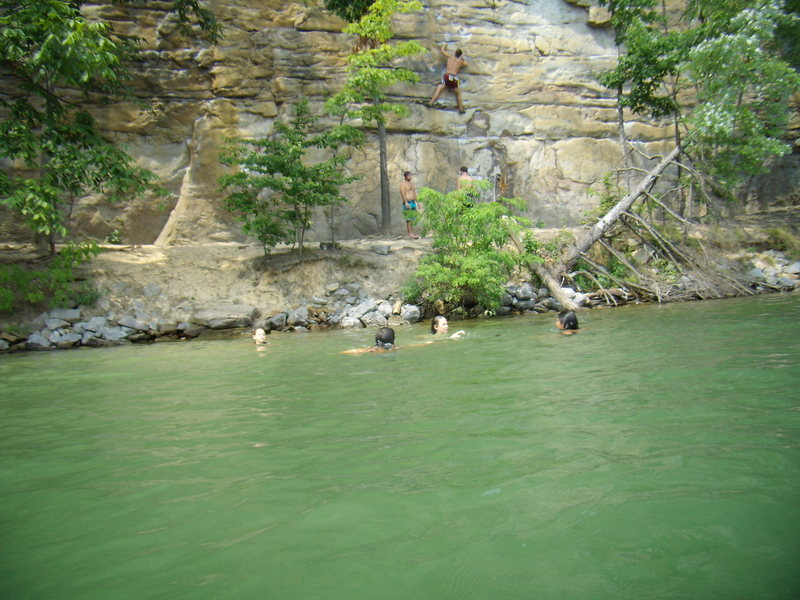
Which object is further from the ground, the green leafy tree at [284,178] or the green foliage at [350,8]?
the green foliage at [350,8]

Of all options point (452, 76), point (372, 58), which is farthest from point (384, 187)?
point (452, 76)

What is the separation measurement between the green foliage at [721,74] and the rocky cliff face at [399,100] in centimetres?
340

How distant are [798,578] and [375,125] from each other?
754 inches

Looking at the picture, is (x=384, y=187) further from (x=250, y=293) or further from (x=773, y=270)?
(x=773, y=270)

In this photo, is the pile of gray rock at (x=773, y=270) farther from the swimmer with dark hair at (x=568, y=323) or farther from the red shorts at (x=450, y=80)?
the red shorts at (x=450, y=80)

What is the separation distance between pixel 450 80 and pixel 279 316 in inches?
469

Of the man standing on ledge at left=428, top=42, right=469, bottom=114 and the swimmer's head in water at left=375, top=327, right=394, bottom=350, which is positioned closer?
the swimmer's head in water at left=375, top=327, right=394, bottom=350

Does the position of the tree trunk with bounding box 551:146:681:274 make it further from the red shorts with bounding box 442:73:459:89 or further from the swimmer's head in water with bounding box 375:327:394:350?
the red shorts with bounding box 442:73:459:89

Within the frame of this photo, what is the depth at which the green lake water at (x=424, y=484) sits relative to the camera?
7.86 ft

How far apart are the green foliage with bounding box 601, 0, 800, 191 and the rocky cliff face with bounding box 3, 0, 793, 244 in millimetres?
3404

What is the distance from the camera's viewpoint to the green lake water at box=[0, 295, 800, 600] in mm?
2395

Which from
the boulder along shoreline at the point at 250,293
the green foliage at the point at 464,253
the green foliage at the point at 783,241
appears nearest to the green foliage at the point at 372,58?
the green foliage at the point at 464,253

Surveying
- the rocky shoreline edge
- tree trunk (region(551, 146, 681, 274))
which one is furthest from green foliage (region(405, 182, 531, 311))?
tree trunk (region(551, 146, 681, 274))

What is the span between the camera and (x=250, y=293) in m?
14.7
